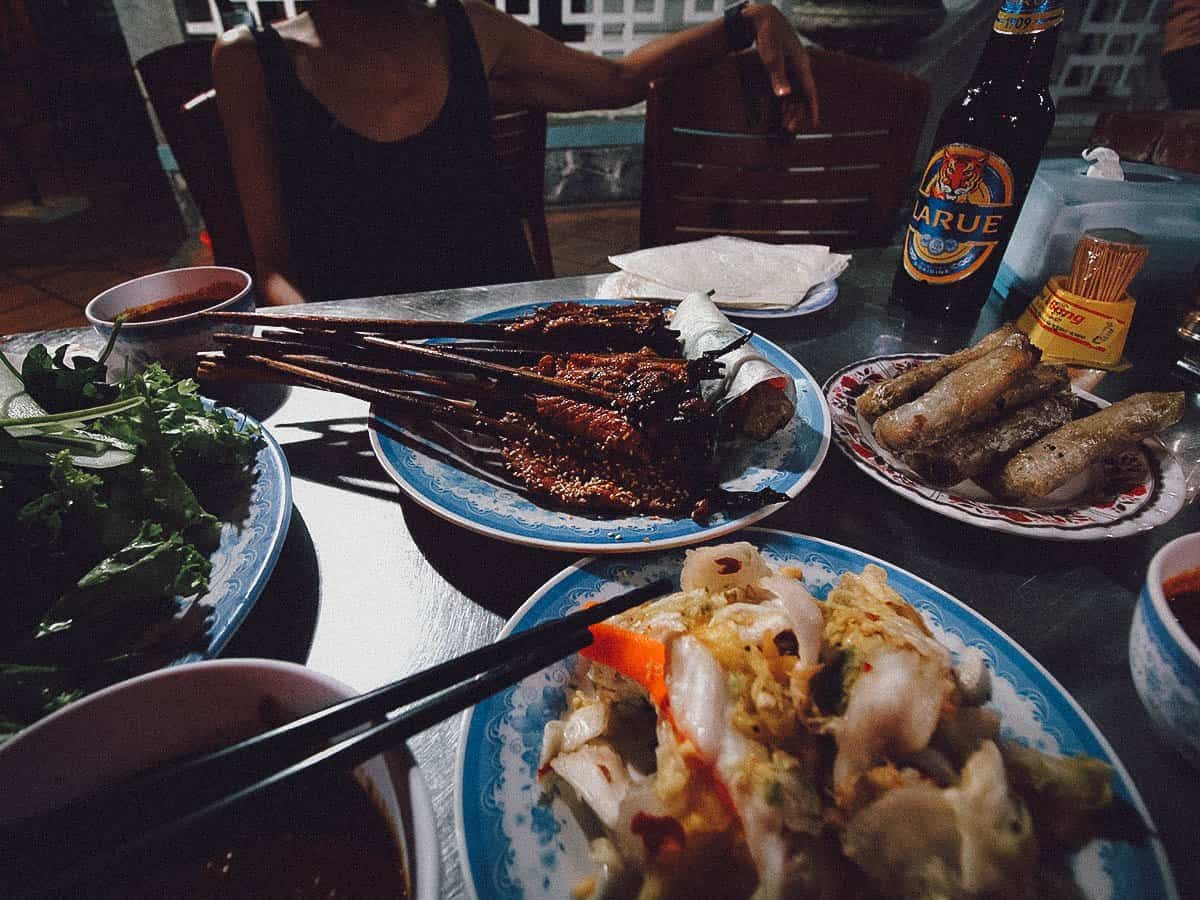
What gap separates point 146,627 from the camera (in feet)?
2.98

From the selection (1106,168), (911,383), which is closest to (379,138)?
(911,383)

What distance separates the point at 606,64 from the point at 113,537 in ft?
10.7

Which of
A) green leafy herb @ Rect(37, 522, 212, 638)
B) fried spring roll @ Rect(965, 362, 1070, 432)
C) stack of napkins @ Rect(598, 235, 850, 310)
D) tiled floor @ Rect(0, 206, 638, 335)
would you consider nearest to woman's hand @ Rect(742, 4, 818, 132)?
stack of napkins @ Rect(598, 235, 850, 310)

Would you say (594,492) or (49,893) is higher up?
(49,893)

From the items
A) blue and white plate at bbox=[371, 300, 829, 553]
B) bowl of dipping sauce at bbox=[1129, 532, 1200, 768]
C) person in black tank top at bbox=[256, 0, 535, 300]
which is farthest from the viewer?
person in black tank top at bbox=[256, 0, 535, 300]

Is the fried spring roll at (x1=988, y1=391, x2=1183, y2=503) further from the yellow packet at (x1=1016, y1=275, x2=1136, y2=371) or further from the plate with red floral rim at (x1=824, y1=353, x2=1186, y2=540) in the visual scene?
the yellow packet at (x1=1016, y1=275, x2=1136, y2=371)

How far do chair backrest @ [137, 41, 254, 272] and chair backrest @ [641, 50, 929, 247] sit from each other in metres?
1.83

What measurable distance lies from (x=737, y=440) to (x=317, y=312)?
4.55 feet

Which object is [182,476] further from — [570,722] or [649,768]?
[649,768]

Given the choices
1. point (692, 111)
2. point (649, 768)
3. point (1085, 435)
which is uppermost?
point (692, 111)

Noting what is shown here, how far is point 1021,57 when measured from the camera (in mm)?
1692

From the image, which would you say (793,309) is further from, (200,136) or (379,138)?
(200,136)

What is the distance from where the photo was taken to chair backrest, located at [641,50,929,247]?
2.87 m

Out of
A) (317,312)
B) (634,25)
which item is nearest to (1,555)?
(317,312)
